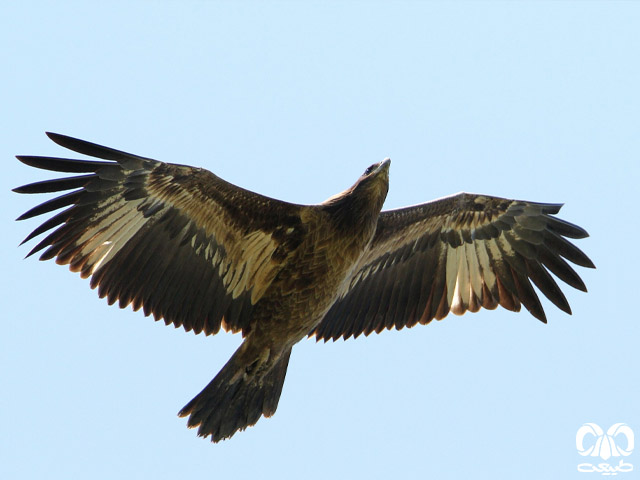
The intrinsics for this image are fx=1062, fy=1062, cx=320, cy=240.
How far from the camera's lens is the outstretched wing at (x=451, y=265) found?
994cm

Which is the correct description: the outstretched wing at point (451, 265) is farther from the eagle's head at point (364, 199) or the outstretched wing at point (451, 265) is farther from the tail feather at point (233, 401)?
the tail feather at point (233, 401)

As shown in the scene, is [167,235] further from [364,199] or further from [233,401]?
[364,199]

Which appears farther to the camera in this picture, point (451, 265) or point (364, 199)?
point (451, 265)

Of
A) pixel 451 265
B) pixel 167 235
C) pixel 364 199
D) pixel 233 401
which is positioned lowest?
pixel 233 401

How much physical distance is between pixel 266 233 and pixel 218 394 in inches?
56.5

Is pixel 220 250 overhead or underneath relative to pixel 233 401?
overhead

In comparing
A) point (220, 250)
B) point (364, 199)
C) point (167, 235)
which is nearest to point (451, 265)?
point (364, 199)

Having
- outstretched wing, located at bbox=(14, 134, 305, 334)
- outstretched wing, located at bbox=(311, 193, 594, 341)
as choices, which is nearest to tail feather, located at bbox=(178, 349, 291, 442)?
outstretched wing, located at bbox=(14, 134, 305, 334)

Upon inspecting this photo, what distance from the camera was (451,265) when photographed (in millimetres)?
10203

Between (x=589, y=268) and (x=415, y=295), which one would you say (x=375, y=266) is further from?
(x=589, y=268)

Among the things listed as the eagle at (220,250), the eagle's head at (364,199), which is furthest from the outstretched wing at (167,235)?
the eagle's head at (364,199)

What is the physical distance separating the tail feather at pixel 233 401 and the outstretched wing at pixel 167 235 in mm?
454

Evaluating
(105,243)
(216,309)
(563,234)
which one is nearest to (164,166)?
(105,243)

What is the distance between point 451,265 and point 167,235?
9.26 feet
